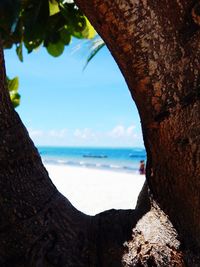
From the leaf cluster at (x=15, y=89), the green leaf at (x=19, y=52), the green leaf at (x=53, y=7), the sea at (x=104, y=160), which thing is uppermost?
the green leaf at (x=53, y=7)

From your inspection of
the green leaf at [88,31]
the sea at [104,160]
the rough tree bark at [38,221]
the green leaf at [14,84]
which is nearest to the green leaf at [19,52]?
the green leaf at [88,31]


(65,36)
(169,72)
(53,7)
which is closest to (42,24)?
(53,7)

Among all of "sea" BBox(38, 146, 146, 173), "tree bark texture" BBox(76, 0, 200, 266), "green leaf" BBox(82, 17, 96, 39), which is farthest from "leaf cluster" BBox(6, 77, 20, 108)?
"sea" BBox(38, 146, 146, 173)

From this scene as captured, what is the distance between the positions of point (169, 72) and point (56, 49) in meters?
1.95

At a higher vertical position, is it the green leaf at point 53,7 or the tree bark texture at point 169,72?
the green leaf at point 53,7

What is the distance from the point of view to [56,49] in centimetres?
326

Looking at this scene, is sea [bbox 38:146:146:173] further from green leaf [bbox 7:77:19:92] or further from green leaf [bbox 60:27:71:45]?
green leaf [bbox 60:27:71:45]

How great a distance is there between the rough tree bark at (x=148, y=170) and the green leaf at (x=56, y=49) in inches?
66.2

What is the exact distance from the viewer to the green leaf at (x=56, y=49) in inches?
126

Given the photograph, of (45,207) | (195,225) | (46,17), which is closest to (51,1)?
(46,17)

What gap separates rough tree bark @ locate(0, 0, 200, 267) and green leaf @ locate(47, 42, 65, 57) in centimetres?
168

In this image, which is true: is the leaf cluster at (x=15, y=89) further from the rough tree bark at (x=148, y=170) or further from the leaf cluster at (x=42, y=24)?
the rough tree bark at (x=148, y=170)

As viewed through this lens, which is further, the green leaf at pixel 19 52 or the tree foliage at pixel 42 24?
the green leaf at pixel 19 52

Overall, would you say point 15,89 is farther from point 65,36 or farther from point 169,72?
point 169,72
